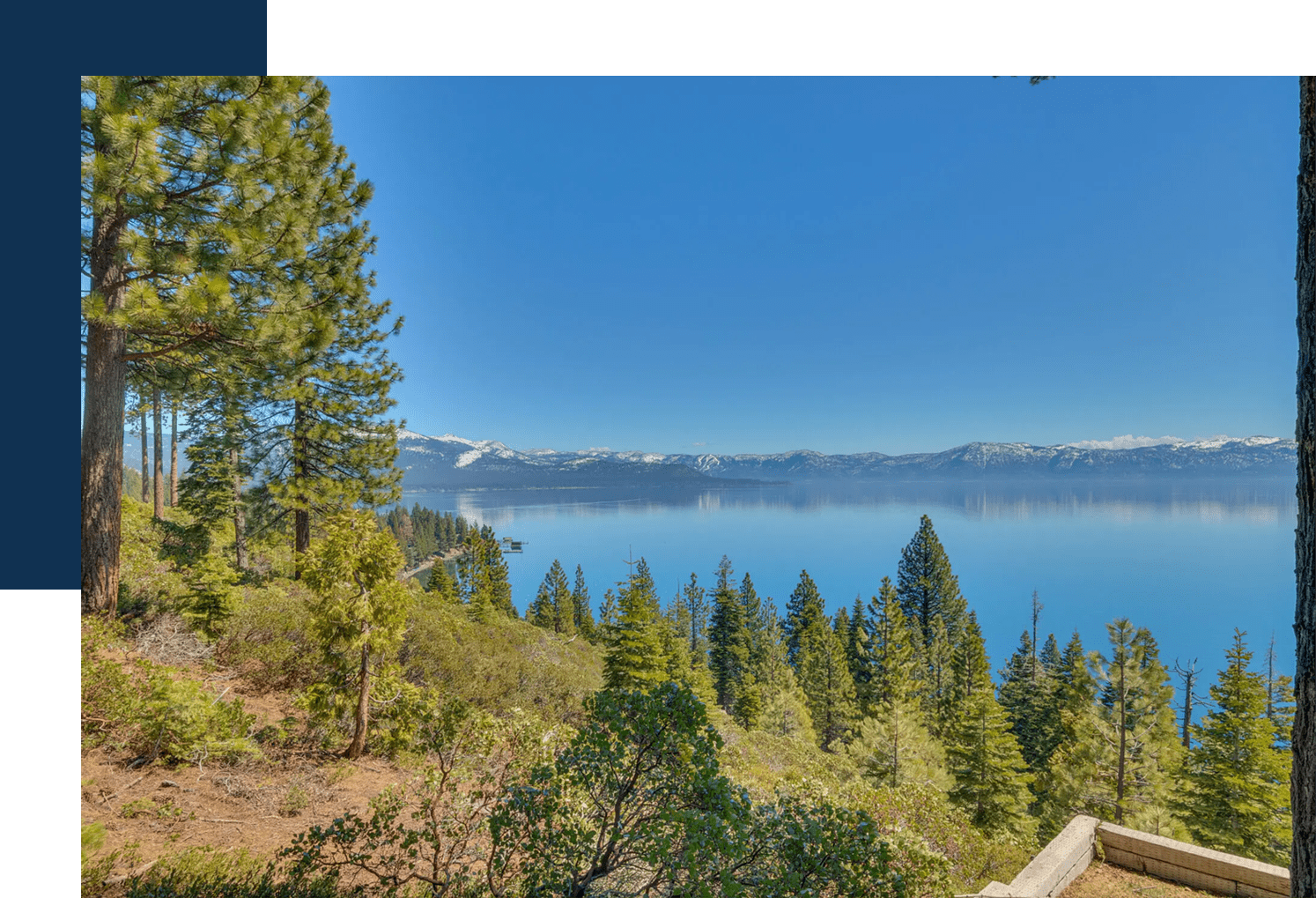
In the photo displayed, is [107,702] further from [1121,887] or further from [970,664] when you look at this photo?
[970,664]

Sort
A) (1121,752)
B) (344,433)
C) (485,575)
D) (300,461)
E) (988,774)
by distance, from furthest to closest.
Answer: (485,575) → (988,774) → (1121,752) → (344,433) → (300,461)

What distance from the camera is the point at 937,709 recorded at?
18328 mm

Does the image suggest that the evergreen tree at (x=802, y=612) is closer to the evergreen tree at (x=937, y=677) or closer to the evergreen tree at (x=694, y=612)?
the evergreen tree at (x=937, y=677)

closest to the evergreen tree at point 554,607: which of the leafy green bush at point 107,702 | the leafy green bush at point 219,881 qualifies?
the leafy green bush at point 107,702

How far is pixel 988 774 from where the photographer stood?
10500 millimetres

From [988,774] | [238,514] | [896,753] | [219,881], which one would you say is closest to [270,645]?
[219,881]

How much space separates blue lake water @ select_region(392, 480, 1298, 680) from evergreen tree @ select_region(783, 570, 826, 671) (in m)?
19.9

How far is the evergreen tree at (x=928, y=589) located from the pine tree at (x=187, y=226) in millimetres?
25557

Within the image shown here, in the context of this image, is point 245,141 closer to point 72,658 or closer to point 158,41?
point 158,41

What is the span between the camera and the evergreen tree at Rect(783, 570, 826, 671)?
25625 millimetres

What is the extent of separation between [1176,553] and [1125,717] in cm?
14600

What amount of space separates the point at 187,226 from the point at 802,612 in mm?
27979

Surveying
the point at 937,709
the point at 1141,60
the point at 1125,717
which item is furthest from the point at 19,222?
the point at 937,709

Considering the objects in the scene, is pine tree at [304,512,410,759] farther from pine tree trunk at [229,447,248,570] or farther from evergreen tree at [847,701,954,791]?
evergreen tree at [847,701,954,791]
